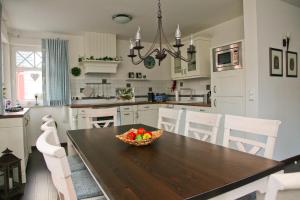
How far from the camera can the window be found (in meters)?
4.27

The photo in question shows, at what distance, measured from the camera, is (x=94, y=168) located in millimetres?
1116

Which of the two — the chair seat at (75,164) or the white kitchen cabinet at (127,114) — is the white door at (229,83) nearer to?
the white kitchen cabinet at (127,114)

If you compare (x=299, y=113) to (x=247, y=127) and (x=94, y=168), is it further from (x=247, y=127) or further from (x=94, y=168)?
(x=94, y=168)

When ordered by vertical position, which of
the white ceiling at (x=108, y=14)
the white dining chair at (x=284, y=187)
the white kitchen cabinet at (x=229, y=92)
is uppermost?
the white ceiling at (x=108, y=14)

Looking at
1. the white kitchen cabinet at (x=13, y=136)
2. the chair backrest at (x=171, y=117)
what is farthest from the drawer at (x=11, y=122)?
the chair backrest at (x=171, y=117)

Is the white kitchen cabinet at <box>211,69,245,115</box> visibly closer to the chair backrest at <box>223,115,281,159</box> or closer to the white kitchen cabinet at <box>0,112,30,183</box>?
the chair backrest at <box>223,115,281,159</box>

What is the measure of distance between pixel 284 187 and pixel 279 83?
3.14 meters

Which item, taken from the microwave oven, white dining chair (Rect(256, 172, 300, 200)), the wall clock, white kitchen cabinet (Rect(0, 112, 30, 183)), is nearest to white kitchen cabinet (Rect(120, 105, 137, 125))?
the wall clock

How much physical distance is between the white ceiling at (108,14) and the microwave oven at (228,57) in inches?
26.3

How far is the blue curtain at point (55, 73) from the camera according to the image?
13.9 feet

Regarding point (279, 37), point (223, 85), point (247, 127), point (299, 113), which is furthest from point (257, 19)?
point (247, 127)

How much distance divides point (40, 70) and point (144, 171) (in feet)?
13.9

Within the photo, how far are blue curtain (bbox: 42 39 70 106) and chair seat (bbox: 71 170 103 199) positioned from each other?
299 centimetres

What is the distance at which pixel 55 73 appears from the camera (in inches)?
168
